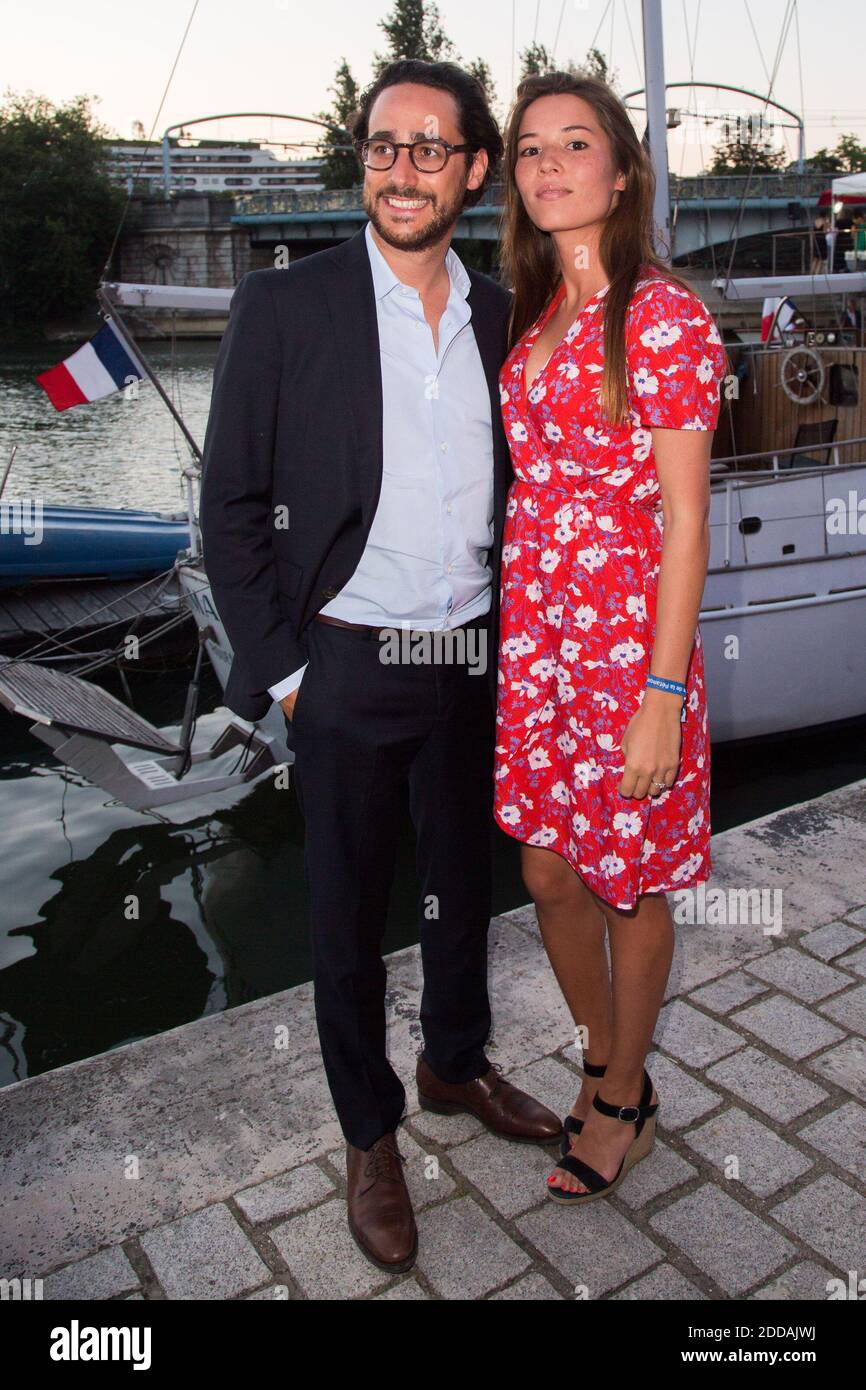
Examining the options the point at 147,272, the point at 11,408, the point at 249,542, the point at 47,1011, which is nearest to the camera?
the point at 249,542

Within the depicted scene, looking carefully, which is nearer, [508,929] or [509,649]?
[509,649]

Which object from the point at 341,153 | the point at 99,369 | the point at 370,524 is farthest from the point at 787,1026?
the point at 341,153

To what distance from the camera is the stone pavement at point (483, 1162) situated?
2.39 m

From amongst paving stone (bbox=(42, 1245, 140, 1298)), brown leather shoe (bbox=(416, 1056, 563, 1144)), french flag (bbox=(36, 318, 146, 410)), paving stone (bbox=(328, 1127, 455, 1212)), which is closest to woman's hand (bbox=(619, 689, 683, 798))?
brown leather shoe (bbox=(416, 1056, 563, 1144))

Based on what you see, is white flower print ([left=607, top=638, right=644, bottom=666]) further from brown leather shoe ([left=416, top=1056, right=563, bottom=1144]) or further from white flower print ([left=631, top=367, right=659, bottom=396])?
brown leather shoe ([left=416, top=1056, right=563, bottom=1144])

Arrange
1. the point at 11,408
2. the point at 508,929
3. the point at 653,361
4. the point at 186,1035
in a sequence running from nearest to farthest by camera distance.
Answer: the point at 653,361 → the point at 186,1035 → the point at 508,929 → the point at 11,408

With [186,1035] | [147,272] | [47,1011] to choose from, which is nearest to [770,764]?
[47,1011]

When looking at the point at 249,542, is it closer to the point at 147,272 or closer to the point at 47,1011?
the point at 47,1011

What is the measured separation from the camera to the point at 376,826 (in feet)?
8.42

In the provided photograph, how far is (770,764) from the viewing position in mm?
9156

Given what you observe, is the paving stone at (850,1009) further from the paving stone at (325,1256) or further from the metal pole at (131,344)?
the metal pole at (131,344)

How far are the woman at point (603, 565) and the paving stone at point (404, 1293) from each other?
385 millimetres

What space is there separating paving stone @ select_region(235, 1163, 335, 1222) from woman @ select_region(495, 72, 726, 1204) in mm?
520

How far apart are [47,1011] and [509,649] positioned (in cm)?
426
